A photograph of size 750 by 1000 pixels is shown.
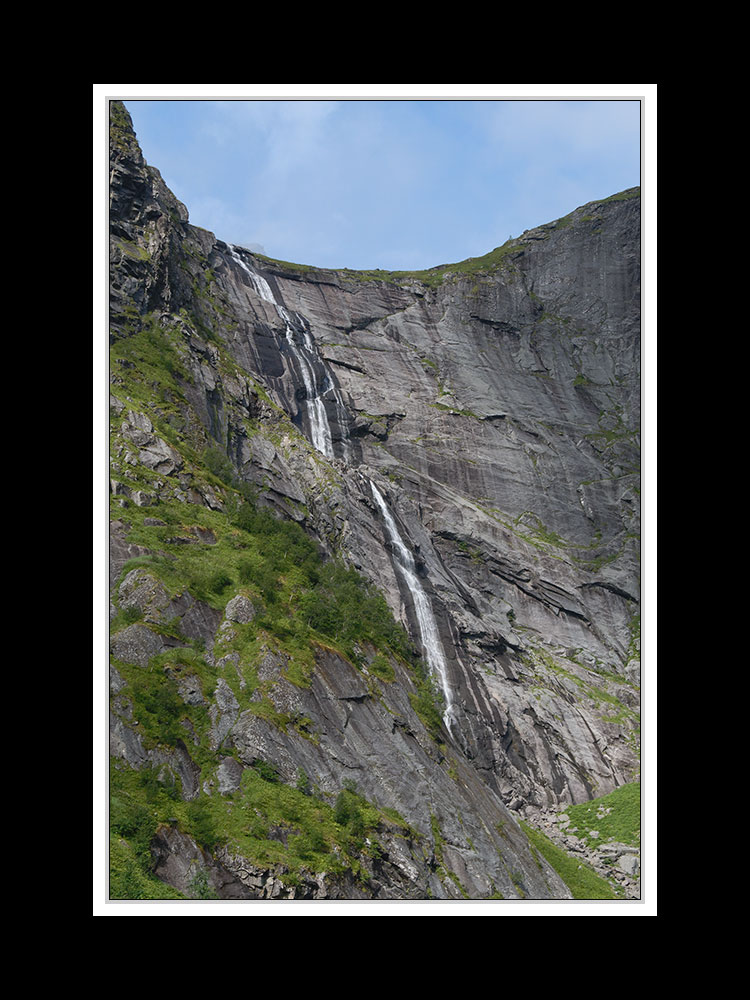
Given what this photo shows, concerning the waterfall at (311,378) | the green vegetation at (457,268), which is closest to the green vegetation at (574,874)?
the waterfall at (311,378)

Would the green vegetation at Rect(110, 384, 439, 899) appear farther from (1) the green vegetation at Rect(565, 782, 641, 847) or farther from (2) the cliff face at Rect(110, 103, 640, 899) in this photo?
(1) the green vegetation at Rect(565, 782, 641, 847)

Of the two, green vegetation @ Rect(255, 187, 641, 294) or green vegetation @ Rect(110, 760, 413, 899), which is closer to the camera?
green vegetation @ Rect(110, 760, 413, 899)

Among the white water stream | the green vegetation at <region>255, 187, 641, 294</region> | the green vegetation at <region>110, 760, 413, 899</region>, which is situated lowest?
the green vegetation at <region>110, 760, 413, 899</region>

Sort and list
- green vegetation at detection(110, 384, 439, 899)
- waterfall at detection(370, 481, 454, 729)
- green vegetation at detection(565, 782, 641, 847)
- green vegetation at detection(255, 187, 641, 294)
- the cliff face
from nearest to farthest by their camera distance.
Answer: green vegetation at detection(110, 384, 439, 899) → the cliff face → green vegetation at detection(565, 782, 641, 847) → waterfall at detection(370, 481, 454, 729) → green vegetation at detection(255, 187, 641, 294)

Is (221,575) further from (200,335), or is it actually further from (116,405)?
(200,335)

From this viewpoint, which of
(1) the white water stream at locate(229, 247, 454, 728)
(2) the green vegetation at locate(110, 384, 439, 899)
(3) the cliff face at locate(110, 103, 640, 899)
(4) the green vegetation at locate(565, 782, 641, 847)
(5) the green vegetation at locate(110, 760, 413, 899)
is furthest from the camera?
(1) the white water stream at locate(229, 247, 454, 728)

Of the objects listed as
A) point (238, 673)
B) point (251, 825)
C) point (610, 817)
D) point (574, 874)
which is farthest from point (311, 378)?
point (251, 825)

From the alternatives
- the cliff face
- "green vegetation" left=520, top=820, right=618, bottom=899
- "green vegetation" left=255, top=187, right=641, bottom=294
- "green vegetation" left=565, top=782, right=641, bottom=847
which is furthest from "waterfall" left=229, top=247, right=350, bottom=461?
"green vegetation" left=520, top=820, right=618, bottom=899
